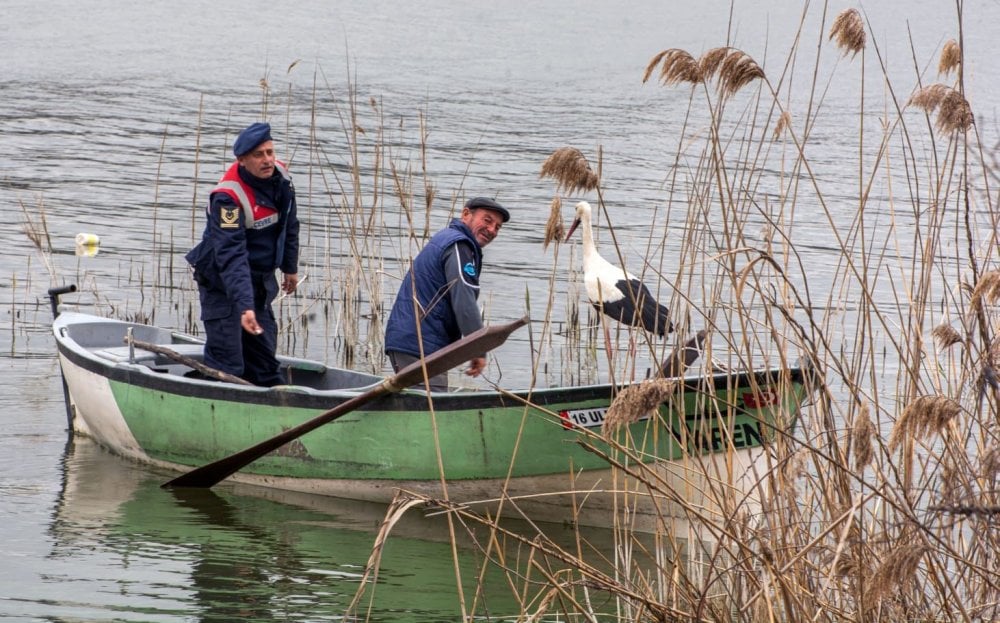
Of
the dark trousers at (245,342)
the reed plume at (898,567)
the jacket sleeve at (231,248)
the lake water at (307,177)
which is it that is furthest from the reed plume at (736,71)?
the dark trousers at (245,342)

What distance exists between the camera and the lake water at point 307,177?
579 centimetres

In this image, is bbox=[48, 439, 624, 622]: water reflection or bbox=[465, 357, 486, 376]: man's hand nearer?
bbox=[48, 439, 624, 622]: water reflection

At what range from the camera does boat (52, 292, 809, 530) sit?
6074 mm

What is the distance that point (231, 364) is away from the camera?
7195 mm

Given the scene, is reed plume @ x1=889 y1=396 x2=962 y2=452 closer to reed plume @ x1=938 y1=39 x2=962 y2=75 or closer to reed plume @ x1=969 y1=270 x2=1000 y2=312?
reed plume @ x1=969 y1=270 x2=1000 y2=312

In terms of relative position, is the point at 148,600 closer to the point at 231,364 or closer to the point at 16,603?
the point at 16,603

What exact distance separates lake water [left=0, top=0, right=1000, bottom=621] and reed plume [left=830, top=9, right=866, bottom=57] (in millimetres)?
148

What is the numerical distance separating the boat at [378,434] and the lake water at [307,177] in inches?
8.3

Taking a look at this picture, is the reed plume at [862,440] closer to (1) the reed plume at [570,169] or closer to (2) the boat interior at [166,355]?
(1) the reed plume at [570,169]

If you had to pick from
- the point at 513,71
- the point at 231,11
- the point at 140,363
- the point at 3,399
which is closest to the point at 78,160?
the point at 3,399

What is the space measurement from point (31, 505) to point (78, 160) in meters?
11.7

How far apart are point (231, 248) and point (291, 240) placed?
56 cm

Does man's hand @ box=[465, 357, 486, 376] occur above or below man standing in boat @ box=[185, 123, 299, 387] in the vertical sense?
below

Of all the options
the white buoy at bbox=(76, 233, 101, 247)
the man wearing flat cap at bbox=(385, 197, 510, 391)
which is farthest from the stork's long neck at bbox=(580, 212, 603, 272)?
the white buoy at bbox=(76, 233, 101, 247)
